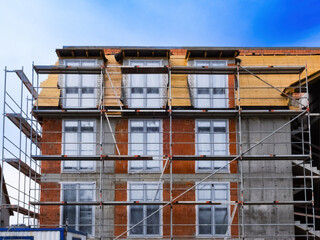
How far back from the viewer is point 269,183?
84.0ft

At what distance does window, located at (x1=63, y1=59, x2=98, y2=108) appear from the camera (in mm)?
26750

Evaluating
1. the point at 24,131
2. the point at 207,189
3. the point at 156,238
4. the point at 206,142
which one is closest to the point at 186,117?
the point at 206,142

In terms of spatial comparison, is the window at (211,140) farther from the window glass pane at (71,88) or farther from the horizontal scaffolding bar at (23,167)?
the horizontal scaffolding bar at (23,167)

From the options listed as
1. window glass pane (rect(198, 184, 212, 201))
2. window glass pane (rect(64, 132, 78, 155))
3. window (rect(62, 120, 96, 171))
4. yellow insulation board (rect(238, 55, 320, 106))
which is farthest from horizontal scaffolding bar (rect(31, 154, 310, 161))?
yellow insulation board (rect(238, 55, 320, 106))

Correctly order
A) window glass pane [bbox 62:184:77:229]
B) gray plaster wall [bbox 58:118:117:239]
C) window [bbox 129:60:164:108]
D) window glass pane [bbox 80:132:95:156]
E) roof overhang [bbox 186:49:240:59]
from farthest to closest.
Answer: roof overhang [bbox 186:49:240:59], window [bbox 129:60:164:108], window glass pane [bbox 80:132:95:156], window glass pane [bbox 62:184:77:229], gray plaster wall [bbox 58:118:117:239]

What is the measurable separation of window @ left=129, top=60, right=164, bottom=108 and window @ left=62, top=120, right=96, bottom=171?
2269mm

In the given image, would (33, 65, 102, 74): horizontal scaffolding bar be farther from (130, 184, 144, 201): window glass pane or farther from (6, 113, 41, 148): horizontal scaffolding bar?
(130, 184, 144, 201): window glass pane

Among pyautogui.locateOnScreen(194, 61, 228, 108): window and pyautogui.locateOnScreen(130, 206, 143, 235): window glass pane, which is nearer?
pyautogui.locateOnScreen(130, 206, 143, 235): window glass pane

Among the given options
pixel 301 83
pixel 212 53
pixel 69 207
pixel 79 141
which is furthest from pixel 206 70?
pixel 69 207

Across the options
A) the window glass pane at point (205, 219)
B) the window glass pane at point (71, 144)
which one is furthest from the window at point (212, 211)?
the window glass pane at point (71, 144)

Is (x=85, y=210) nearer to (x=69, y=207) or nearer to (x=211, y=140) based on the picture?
(x=69, y=207)

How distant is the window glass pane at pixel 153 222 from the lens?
25172 millimetres

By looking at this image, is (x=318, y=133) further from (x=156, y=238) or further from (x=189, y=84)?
(x=156, y=238)

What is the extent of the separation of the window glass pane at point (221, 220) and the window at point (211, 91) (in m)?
4.87
